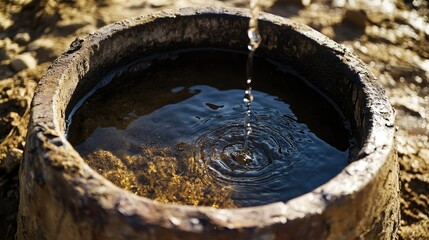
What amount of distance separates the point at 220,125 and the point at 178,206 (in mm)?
1091

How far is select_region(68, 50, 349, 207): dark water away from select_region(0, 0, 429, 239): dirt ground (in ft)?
2.50

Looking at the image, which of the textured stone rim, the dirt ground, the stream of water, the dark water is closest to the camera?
the textured stone rim

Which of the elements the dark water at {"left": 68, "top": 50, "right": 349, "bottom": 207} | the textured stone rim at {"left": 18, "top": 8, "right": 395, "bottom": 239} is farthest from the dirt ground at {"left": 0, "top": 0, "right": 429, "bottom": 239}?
the textured stone rim at {"left": 18, "top": 8, "right": 395, "bottom": 239}

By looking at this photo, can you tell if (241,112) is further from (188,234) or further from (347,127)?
(188,234)

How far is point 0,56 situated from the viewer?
400 cm

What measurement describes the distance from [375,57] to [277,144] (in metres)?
1.97

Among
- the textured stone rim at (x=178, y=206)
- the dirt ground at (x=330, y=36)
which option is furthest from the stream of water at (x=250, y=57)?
the dirt ground at (x=330, y=36)

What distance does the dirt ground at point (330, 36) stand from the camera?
3213 mm

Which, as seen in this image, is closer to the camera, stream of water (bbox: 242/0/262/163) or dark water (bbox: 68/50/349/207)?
dark water (bbox: 68/50/349/207)

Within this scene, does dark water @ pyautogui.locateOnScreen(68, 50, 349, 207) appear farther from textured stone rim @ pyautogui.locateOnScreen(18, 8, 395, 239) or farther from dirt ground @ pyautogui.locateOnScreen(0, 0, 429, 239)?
dirt ground @ pyautogui.locateOnScreen(0, 0, 429, 239)

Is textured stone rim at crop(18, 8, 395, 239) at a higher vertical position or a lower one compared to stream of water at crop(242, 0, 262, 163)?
lower

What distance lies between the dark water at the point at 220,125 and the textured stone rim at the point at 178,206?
304 millimetres

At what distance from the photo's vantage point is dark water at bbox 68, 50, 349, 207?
245 cm

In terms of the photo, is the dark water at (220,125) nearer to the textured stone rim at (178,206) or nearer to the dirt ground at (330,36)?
the textured stone rim at (178,206)
